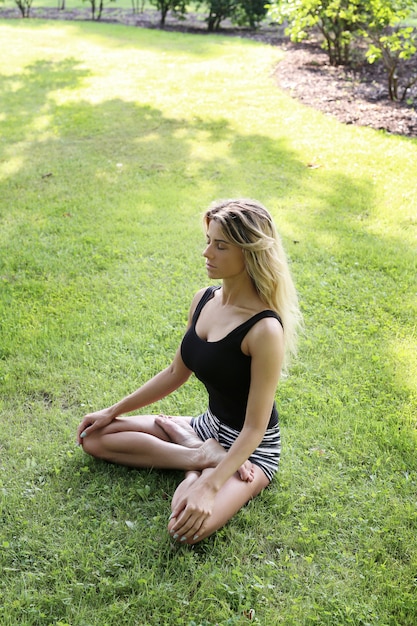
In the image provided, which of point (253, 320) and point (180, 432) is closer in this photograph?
point (253, 320)

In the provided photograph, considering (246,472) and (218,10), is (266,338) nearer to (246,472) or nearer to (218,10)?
(246,472)

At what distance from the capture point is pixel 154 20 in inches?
676

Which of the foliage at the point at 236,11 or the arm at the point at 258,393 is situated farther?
the foliage at the point at 236,11

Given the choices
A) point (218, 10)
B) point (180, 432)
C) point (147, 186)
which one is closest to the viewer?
→ point (180, 432)

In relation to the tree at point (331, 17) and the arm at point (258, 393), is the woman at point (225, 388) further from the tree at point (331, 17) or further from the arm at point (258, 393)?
the tree at point (331, 17)

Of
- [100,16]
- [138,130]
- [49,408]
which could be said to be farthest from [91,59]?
[49,408]

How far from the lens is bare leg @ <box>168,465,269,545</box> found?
2635 mm

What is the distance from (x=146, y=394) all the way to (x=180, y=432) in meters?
0.25

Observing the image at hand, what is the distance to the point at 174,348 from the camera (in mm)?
4090

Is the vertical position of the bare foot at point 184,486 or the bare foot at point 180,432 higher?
the bare foot at point 180,432

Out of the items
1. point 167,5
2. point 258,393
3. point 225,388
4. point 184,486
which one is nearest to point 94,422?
point 184,486

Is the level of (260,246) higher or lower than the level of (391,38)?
lower

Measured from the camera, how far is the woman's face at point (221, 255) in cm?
258

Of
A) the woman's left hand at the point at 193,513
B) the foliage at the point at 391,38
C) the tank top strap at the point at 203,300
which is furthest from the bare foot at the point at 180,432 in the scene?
the foliage at the point at 391,38
